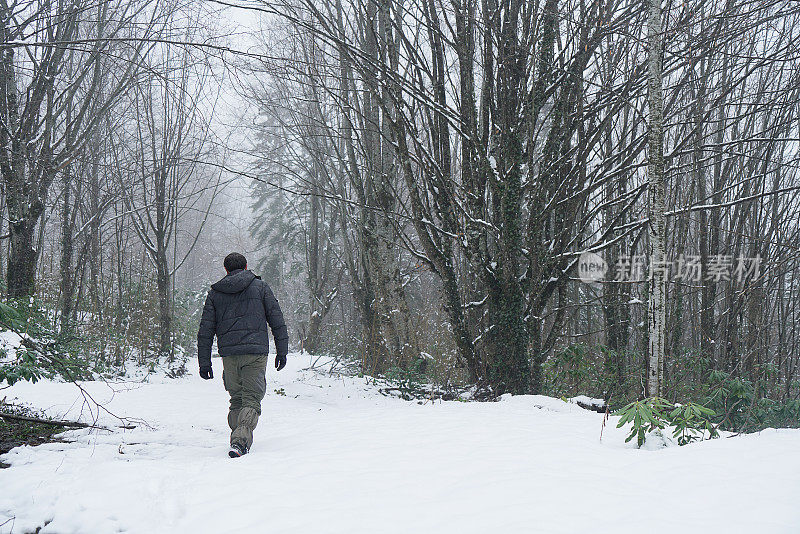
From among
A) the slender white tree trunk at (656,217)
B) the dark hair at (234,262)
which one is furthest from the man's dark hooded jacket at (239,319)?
the slender white tree trunk at (656,217)

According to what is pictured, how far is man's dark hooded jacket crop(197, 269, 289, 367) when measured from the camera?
496cm

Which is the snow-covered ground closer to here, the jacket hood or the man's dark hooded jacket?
the man's dark hooded jacket

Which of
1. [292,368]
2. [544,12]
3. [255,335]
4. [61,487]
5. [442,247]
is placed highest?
[544,12]

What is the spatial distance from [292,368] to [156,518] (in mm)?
10191

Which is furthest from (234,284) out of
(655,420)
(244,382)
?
(655,420)

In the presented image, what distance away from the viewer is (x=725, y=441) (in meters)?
3.64

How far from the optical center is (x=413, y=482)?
10.8 feet

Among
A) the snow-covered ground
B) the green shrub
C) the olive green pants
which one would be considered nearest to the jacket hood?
the olive green pants

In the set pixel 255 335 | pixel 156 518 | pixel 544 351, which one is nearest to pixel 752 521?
pixel 156 518

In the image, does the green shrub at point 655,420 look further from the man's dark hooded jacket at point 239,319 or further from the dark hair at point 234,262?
the dark hair at point 234,262

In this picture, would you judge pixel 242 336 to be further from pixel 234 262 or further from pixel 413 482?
pixel 413 482

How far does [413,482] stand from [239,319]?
248cm

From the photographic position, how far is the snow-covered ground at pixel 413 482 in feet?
8.34

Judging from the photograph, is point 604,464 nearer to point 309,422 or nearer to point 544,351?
point 309,422
